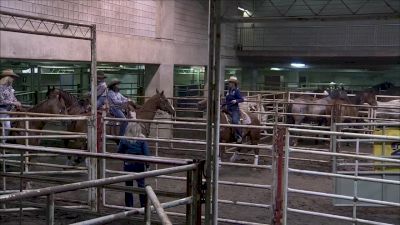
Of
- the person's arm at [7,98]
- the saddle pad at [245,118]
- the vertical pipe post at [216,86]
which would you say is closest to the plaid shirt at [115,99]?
the person's arm at [7,98]

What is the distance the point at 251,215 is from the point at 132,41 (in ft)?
28.4

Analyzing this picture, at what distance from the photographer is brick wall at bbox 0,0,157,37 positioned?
11342mm

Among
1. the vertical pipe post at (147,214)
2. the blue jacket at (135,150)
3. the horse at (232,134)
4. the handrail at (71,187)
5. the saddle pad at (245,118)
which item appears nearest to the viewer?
the handrail at (71,187)

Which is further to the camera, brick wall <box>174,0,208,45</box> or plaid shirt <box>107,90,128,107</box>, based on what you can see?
brick wall <box>174,0,208,45</box>

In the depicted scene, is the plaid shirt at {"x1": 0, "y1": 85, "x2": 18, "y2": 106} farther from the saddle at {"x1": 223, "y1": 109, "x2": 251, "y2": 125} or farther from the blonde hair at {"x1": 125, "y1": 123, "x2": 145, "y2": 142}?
the saddle at {"x1": 223, "y1": 109, "x2": 251, "y2": 125}

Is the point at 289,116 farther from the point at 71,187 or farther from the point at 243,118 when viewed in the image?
the point at 71,187

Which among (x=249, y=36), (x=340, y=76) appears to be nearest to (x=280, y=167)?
(x=249, y=36)

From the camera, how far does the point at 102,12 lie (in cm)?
1387

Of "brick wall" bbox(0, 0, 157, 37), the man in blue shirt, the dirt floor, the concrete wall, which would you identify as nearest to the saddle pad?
the dirt floor

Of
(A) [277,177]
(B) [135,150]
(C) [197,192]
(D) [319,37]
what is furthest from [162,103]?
(D) [319,37]

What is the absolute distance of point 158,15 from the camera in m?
16.8

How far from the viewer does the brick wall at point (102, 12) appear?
37.2 feet

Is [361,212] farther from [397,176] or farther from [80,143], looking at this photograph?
[80,143]

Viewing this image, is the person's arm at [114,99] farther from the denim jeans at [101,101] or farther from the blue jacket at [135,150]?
the blue jacket at [135,150]
